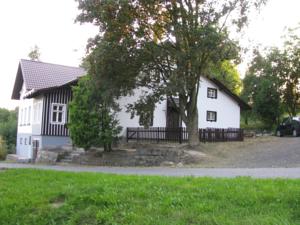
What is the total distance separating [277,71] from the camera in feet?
180

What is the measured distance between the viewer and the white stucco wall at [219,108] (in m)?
39.8

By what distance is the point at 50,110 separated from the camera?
112 feet

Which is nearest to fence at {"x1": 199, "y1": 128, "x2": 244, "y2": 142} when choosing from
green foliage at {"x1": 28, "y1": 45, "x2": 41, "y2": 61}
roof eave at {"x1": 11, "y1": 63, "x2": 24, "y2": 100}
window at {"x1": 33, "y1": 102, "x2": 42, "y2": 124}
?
window at {"x1": 33, "y1": 102, "x2": 42, "y2": 124}

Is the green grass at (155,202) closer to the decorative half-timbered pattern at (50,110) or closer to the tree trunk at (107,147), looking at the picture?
the tree trunk at (107,147)

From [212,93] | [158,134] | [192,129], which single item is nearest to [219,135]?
[192,129]

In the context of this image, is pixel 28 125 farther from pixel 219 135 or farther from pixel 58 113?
pixel 219 135

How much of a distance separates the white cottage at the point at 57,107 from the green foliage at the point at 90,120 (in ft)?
17.9

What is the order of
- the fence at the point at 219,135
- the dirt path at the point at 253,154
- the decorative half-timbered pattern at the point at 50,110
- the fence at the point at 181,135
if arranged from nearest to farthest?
the dirt path at the point at 253,154 < the fence at the point at 219,135 < the fence at the point at 181,135 < the decorative half-timbered pattern at the point at 50,110

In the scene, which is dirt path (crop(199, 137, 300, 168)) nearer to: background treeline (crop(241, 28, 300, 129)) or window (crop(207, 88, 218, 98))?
window (crop(207, 88, 218, 98))

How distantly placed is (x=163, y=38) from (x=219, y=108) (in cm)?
1603

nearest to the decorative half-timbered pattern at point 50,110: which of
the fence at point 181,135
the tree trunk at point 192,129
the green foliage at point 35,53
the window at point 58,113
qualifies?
the window at point 58,113

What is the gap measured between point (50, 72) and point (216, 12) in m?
18.6

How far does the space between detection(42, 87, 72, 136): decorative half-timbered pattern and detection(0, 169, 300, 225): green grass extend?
2335 cm

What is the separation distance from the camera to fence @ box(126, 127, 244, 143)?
99.9 ft
